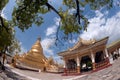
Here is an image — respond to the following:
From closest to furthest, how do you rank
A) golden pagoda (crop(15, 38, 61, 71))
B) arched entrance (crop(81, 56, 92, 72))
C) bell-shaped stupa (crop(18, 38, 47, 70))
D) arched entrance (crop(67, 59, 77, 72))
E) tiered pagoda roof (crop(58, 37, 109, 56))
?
tiered pagoda roof (crop(58, 37, 109, 56))
arched entrance (crop(67, 59, 77, 72))
arched entrance (crop(81, 56, 92, 72))
golden pagoda (crop(15, 38, 61, 71))
bell-shaped stupa (crop(18, 38, 47, 70))

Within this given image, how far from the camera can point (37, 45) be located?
144ft

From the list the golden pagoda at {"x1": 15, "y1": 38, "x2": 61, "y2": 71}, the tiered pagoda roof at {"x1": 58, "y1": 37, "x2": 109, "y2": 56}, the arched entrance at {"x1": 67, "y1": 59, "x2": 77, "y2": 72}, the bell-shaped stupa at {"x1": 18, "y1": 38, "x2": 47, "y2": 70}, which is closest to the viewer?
the tiered pagoda roof at {"x1": 58, "y1": 37, "x2": 109, "y2": 56}

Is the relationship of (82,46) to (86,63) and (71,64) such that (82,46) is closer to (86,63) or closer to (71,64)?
(71,64)

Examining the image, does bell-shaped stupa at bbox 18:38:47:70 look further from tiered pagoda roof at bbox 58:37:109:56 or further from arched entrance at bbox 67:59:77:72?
tiered pagoda roof at bbox 58:37:109:56

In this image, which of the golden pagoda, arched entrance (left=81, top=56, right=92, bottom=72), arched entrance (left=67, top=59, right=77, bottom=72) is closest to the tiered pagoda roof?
arched entrance (left=67, top=59, right=77, bottom=72)

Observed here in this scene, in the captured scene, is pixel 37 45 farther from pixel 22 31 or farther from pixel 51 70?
pixel 22 31

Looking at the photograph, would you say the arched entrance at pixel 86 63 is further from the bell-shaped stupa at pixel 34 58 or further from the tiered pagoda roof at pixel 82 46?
the bell-shaped stupa at pixel 34 58

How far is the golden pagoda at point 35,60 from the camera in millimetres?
36125

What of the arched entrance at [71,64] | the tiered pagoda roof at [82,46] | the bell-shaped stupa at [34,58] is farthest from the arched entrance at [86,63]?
the bell-shaped stupa at [34,58]

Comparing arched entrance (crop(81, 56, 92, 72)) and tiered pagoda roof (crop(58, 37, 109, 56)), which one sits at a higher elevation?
tiered pagoda roof (crop(58, 37, 109, 56))

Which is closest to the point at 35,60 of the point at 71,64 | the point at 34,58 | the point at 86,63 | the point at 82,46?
the point at 34,58

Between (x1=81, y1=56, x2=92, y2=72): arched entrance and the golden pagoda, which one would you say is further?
the golden pagoda

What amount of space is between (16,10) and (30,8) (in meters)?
1.25

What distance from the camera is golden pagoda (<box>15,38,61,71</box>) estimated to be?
3612 centimetres
